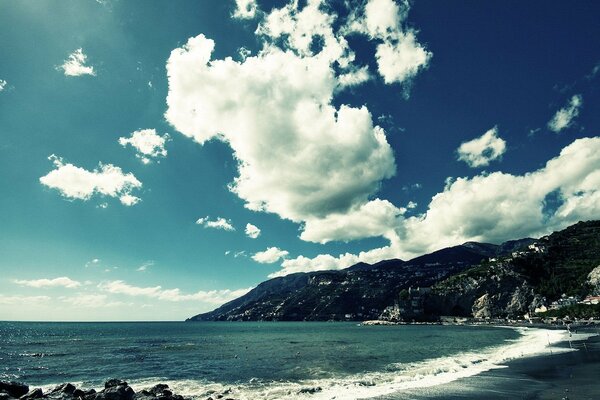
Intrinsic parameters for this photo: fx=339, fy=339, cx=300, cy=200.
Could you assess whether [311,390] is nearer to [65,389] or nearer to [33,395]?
[65,389]

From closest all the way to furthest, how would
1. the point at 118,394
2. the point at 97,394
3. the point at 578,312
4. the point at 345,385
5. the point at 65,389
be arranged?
1. the point at 118,394
2. the point at 97,394
3. the point at 65,389
4. the point at 345,385
5. the point at 578,312

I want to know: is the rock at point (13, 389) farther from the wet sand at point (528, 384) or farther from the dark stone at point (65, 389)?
the wet sand at point (528, 384)

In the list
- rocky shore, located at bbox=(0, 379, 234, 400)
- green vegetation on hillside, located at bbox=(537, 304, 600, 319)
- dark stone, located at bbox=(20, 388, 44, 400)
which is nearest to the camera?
rocky shore, located at bbox=(0, 379, 234, 400)

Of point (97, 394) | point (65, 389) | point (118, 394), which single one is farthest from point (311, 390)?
point (65, 389)

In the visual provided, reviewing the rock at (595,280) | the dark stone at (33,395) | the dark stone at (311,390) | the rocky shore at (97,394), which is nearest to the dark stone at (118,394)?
the rocky shore at (97,394)

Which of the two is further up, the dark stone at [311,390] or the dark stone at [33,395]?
the dark stone at [33,395]

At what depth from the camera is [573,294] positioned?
18512cm

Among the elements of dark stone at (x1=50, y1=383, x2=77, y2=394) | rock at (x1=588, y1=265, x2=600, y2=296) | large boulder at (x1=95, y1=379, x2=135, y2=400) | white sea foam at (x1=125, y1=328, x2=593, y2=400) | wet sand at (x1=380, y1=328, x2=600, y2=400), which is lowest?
white sea foam at (x1=125, y1=328, x2=593, y2=400)

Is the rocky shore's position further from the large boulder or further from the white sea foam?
the white sea foam

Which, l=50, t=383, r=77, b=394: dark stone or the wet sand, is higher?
l=50, t=383, r=77, b=394: dark stone

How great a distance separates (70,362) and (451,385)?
62.9m

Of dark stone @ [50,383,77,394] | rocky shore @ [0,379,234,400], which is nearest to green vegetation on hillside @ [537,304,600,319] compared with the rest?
rocky shore @ [0,379,234,400]

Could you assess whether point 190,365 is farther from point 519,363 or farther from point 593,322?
point 593,322

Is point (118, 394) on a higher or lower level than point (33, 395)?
higher
